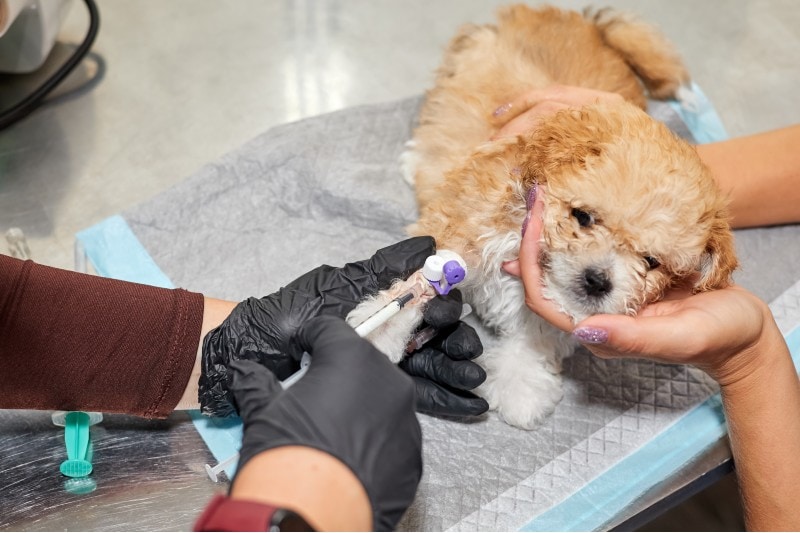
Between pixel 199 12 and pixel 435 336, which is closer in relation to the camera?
pixel 435 336

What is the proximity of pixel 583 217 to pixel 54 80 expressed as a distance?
7.21 ft

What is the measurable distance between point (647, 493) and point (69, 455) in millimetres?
1395

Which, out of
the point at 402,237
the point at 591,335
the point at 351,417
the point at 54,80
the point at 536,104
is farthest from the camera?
the point at 54,80

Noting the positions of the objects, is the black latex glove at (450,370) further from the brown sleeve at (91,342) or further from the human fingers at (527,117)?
the brown sleeve at (91,342)

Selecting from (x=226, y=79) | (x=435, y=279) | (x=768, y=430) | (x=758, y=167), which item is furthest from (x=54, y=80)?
(x=768, y=430)

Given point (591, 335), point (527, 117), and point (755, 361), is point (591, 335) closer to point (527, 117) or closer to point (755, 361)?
point (755, 361)

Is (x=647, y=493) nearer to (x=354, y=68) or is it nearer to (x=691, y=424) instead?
(x=691, y=424)

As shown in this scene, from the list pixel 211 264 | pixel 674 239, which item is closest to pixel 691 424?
pixel 674 239

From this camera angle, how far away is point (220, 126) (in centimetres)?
291

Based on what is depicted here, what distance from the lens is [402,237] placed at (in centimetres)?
224

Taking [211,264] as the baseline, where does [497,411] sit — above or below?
below

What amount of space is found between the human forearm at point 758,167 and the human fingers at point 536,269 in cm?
77

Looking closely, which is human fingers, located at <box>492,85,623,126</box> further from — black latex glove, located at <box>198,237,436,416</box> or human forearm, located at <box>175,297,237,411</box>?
human forearm, located at <box>175,297,237,411</box>

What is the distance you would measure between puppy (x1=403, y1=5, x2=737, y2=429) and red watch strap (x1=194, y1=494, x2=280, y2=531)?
844 millimetres
